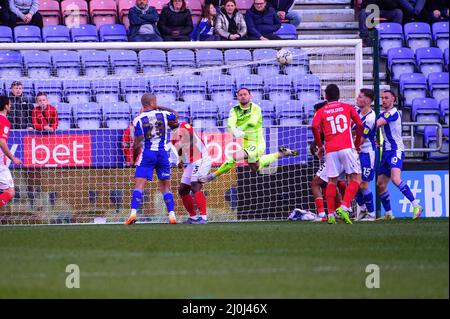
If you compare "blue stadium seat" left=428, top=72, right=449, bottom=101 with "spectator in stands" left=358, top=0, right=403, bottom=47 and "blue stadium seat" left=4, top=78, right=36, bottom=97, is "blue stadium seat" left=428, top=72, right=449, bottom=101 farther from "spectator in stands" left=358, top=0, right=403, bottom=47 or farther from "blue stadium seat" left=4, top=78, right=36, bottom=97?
"blue stadium seat" left=4, top=78, right=36, bottom=97

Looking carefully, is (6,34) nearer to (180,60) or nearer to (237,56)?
(180,60)

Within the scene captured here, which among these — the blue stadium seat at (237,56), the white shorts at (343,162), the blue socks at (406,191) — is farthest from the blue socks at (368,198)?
the blue stadium seat at (237,56)

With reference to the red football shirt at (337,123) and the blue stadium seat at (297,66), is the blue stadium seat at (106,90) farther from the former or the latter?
the red football shirt at (337,123)

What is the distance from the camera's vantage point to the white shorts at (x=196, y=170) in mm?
14633

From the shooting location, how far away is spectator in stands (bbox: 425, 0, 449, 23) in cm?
2097

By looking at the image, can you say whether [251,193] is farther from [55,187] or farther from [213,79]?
[55,187]

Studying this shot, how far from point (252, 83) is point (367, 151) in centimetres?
255

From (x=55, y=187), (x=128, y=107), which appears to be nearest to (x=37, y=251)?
(x=55, y=187)

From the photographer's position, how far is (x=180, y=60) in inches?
689

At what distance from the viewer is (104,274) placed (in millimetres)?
7547

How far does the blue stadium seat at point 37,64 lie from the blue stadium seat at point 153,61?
159 cm

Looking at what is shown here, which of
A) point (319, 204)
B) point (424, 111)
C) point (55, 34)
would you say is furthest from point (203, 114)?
point (424, 111)

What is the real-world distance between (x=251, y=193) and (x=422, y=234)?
5.26 m

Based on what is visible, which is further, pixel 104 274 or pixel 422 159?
pixel 422 159
